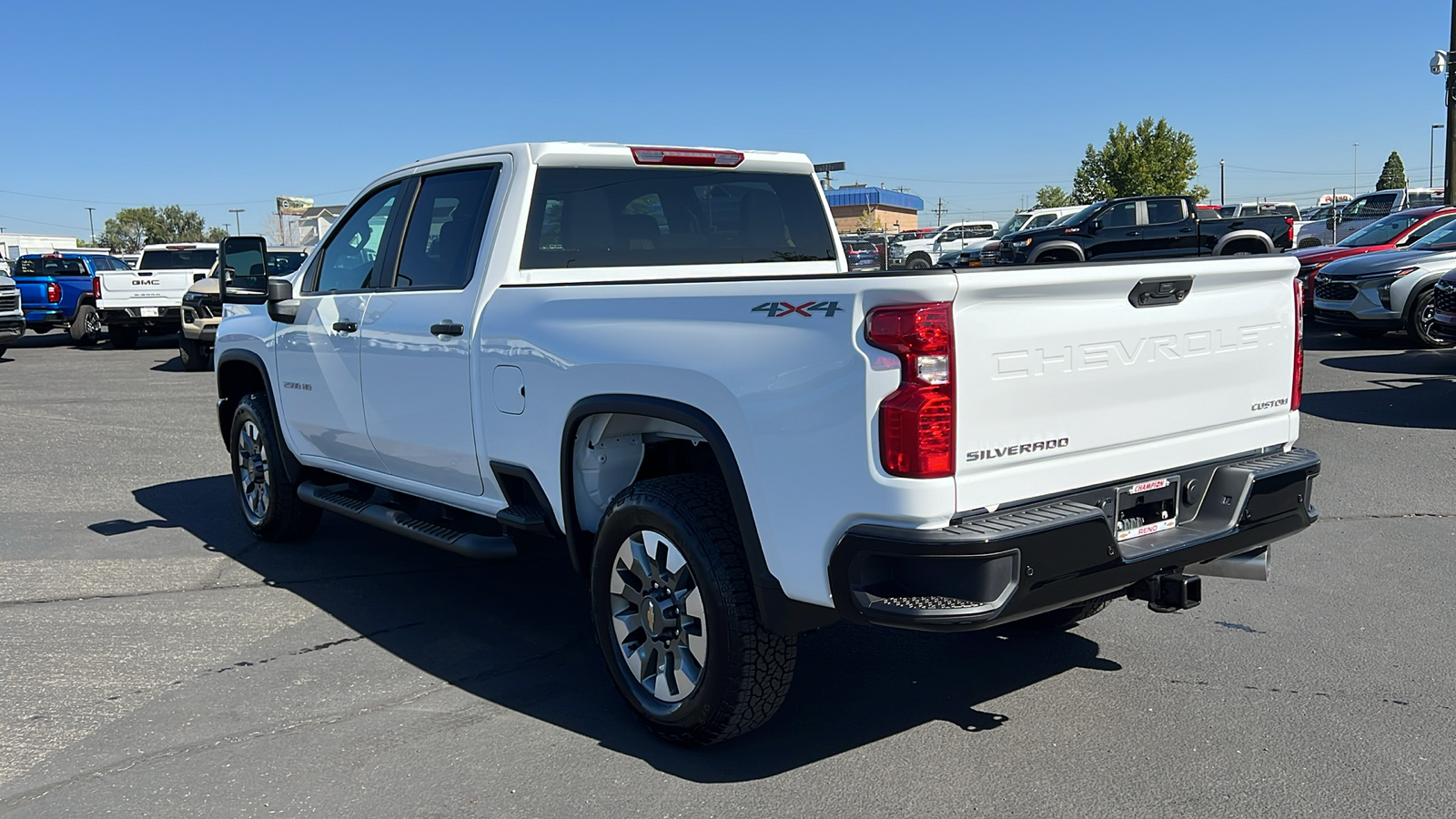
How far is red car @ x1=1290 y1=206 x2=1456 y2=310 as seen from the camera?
17.0 m

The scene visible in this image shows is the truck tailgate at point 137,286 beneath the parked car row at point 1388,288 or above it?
above

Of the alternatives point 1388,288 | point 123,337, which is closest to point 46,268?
point 123,337

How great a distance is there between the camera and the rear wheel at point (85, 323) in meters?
21.1

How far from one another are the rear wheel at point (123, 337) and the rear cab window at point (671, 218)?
18148 mm

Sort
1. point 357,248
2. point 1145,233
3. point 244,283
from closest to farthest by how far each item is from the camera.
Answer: point 357,248
point 244,283
point 1145,233

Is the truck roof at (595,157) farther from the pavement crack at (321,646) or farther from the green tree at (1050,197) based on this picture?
the green tree at (1050,197)

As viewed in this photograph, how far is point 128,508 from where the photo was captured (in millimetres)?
7668

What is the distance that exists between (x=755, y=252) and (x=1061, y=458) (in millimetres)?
2416

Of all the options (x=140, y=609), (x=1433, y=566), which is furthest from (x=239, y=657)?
(x=1433, y=566)

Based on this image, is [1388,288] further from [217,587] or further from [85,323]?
[85,323]

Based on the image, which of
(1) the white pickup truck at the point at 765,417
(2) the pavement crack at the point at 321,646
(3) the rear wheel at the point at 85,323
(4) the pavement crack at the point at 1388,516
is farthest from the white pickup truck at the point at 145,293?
(4) the pavement crack at the point at 1388,516

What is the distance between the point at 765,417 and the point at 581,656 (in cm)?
185

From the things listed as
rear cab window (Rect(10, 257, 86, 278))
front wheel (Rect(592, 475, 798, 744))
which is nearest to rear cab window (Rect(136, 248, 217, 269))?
rear cab window (Rect(10, 257, 86, 278))

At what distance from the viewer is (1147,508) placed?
3.62m
